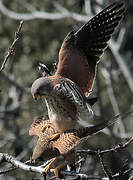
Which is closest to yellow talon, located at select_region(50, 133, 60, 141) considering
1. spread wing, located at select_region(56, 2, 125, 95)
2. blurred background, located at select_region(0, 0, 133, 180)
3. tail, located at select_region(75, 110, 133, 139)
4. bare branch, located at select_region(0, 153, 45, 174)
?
tail, located at select_region(75, 110, 133, 139)

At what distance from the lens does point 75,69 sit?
369 cm

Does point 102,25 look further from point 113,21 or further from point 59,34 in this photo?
point 59,34

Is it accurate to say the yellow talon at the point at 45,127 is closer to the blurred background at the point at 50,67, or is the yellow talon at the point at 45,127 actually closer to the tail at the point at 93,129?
the tail at the point at 93,129

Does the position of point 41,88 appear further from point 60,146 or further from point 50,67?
point 50,67

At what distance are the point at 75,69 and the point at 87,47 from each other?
318 millimetres

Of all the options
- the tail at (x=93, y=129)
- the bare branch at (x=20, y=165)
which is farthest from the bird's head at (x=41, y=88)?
the bare branch at (x=20, y=165)

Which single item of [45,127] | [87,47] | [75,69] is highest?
[87,47]

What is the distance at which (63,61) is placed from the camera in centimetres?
371

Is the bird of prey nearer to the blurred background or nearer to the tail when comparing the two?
the tail

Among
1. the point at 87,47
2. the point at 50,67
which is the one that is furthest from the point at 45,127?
the point at 50,67

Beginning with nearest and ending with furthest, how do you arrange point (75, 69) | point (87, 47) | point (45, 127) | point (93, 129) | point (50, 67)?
1. point (93, 129)
2. point (45, 127)
3. point (75, 69)
4. point (87, 47)
5. point (50, 67)

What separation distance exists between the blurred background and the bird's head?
970 mm

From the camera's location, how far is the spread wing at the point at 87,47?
367 centimetres

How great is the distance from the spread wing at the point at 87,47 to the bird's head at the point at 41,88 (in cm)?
48
